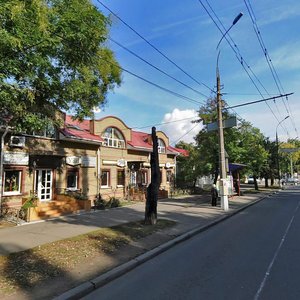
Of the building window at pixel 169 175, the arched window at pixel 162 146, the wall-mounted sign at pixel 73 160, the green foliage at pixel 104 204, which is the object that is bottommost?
the green foliage at pixel 104 204

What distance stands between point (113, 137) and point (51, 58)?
57.1 feet

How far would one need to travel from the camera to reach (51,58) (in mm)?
10703

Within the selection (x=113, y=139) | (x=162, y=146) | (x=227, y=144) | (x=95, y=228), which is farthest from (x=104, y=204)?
(x=162, y=146)

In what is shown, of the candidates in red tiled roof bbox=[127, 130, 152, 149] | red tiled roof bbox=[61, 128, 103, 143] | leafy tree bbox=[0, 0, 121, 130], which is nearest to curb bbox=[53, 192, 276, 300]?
leafy tree bbox=[0, 0, 121, 130]

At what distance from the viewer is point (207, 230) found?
1384cm

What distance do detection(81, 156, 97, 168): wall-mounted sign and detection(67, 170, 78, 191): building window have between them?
0.85m

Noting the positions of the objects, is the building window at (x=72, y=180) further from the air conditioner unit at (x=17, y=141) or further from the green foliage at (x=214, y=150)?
the green foliage at (x=214, y=150)

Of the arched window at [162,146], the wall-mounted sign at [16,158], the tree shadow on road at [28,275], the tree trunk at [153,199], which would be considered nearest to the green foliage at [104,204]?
the wall-mounted sign at [16,158]

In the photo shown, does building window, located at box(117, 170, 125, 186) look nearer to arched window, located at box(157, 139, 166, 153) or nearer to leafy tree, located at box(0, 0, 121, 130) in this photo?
arched window, located at box(157, 139, 166, 153)

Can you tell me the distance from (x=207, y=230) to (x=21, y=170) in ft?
32.2

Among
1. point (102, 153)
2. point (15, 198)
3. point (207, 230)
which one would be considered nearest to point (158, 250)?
point (207, 230)

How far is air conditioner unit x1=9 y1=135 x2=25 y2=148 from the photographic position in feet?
57.9

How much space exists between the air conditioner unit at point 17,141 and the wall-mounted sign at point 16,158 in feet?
1.29

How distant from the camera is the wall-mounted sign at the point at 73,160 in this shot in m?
21.5
